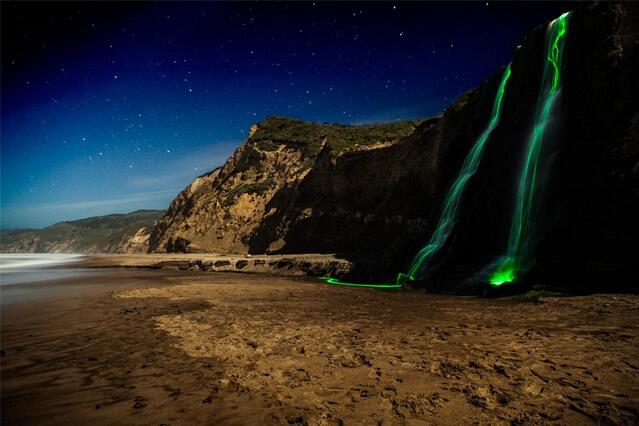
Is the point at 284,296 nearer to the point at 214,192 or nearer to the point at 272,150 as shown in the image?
the point at 272,150

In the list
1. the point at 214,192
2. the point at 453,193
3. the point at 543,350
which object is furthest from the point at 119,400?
the point at 214,192

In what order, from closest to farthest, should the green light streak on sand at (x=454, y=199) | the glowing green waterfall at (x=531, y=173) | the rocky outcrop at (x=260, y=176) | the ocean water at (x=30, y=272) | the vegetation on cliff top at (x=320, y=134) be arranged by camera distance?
the glowing green waterfall at (x=531, y=173), the green light streak on sand at (x=454, y=199), the ocean water at (x=30, y=272), the vegetation on cliff top at (x=320, y=134), the rocky outcrop at (x=260, y=176)

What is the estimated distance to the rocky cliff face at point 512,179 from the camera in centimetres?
997

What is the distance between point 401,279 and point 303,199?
17.9 meters

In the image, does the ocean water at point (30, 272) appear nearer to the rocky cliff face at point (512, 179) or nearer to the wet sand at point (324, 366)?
the wet sand at point (324, 366)

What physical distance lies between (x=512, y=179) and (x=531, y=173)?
3.29 ft

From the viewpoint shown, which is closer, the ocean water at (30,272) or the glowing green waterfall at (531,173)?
the glowing green waterfall at (531,173)

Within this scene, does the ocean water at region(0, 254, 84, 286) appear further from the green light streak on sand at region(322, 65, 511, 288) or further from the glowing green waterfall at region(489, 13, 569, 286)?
the glowing green waterfall at region(489, 13, 569, 286)

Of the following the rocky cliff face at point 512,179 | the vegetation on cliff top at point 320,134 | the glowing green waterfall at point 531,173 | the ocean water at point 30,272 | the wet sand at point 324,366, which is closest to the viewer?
the wet sand at point 324,366

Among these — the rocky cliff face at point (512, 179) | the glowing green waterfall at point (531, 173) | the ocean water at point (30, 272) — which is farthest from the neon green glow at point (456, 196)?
the ocean water at point (30, 272)

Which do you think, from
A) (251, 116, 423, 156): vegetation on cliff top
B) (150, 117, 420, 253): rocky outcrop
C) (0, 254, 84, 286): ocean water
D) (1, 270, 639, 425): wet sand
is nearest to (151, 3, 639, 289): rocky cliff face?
(251, 116, 423, 156): vegetation on cliff top

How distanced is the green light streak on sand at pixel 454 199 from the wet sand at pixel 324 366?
7887 millimetres

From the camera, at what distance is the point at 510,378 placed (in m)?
3.77

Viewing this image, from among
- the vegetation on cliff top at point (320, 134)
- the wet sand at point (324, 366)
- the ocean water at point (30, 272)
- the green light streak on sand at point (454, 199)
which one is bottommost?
the ocean water at point (30, 272)
